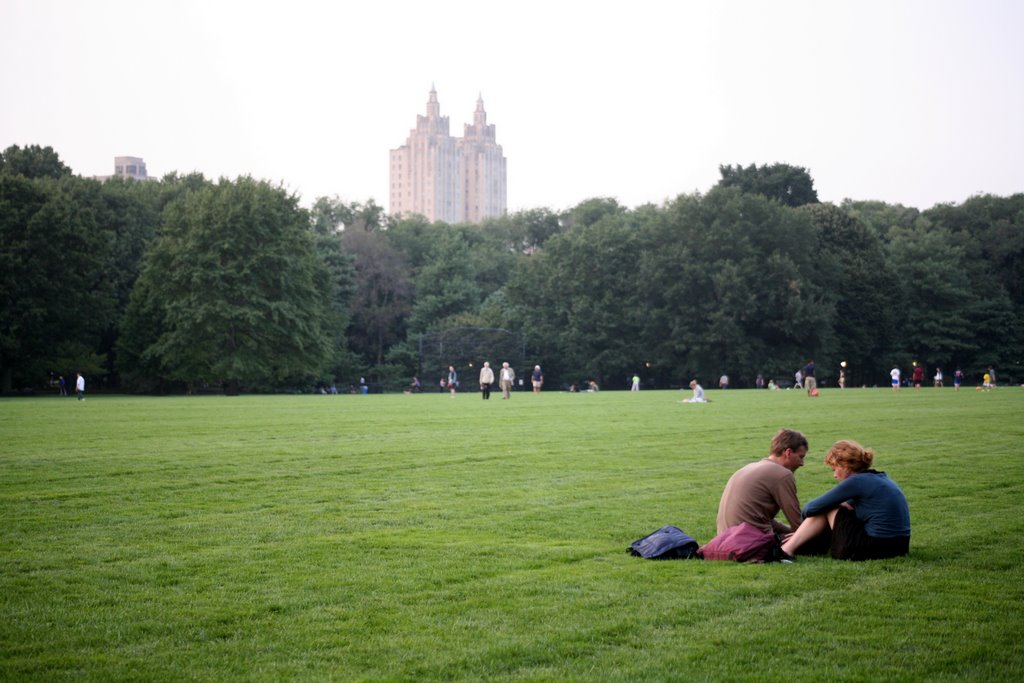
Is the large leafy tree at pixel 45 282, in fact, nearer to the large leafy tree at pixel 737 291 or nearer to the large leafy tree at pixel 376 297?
the large leafy tree at pixel 376 297

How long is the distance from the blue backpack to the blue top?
52.2 inches

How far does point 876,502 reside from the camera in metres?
9.50

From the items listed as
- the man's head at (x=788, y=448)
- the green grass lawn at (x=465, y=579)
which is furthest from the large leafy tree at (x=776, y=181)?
the man's head at (x=788, y=448)

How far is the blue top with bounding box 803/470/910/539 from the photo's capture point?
9.44 metres

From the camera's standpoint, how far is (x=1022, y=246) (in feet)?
316

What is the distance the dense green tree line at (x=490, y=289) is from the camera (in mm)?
72000

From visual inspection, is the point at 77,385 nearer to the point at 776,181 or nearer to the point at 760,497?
the point at 760,497

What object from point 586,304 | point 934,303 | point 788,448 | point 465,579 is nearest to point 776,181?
point 934,303

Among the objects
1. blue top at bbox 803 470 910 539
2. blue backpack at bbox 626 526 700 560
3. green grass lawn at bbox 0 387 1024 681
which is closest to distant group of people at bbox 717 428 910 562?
blue top at bbox 803 470 910 539

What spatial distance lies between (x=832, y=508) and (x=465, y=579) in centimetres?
346

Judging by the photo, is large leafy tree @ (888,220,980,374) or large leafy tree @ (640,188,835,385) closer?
large leafy tree @ (640,188,835,385)

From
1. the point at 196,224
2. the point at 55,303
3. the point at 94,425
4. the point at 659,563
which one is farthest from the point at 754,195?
the point at 659,563

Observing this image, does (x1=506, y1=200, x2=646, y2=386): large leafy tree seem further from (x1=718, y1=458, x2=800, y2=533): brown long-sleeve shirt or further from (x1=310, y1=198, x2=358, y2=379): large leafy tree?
(x1=718, y1=458, x2=800, y2=533): brown long-sleeve shirt

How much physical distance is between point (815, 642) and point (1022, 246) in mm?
100200
